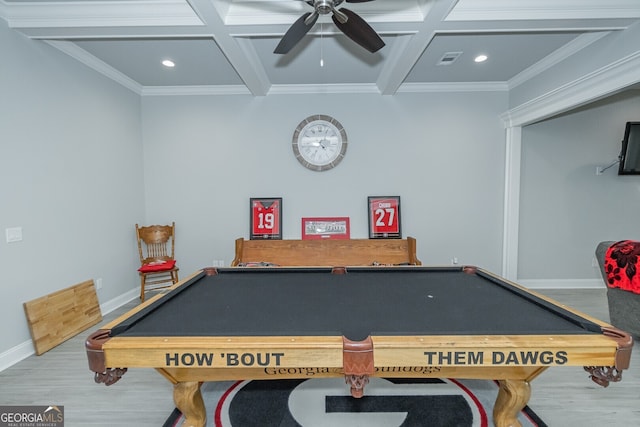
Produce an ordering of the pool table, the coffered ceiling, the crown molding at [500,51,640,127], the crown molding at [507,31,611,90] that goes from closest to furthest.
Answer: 1. the pool table
2. the coffered ceiling
3. the crown molding at [500,51,640,127]
4. the crown molding at [507,31,611,90]

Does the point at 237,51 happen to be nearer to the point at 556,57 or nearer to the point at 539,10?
the point at 539,10

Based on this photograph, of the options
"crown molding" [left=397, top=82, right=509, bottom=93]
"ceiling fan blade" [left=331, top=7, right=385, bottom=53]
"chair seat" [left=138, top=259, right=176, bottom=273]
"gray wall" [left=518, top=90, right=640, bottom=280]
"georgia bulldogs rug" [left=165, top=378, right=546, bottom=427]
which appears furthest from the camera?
"gray wall" [left=518, top=90, right=640, bottom=280]

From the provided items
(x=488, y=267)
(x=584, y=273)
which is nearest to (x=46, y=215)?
(x=488, y=267)

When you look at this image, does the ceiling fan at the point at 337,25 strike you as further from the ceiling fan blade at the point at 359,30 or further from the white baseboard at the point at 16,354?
the white baseboard at the point at 16,354

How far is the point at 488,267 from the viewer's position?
3.79 m

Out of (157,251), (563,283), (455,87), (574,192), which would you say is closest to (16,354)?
(157,251)

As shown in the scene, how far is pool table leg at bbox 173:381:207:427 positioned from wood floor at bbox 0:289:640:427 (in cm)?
39

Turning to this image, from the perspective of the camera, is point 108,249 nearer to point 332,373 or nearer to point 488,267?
point 332,373

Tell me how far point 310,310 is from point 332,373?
298 mm

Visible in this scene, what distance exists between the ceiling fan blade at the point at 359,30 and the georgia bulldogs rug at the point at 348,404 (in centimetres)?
234

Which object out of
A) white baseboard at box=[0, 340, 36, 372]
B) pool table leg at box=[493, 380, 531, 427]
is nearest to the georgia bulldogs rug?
pool table leg at box=[493, 380, 531, 427]

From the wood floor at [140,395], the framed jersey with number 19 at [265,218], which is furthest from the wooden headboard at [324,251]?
the wood floor at [140,395]

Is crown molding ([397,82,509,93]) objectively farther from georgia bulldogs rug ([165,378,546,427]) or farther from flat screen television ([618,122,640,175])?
georgia bulldogs rug ([165,378,546,427])

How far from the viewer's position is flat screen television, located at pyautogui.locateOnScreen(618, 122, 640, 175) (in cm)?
347
